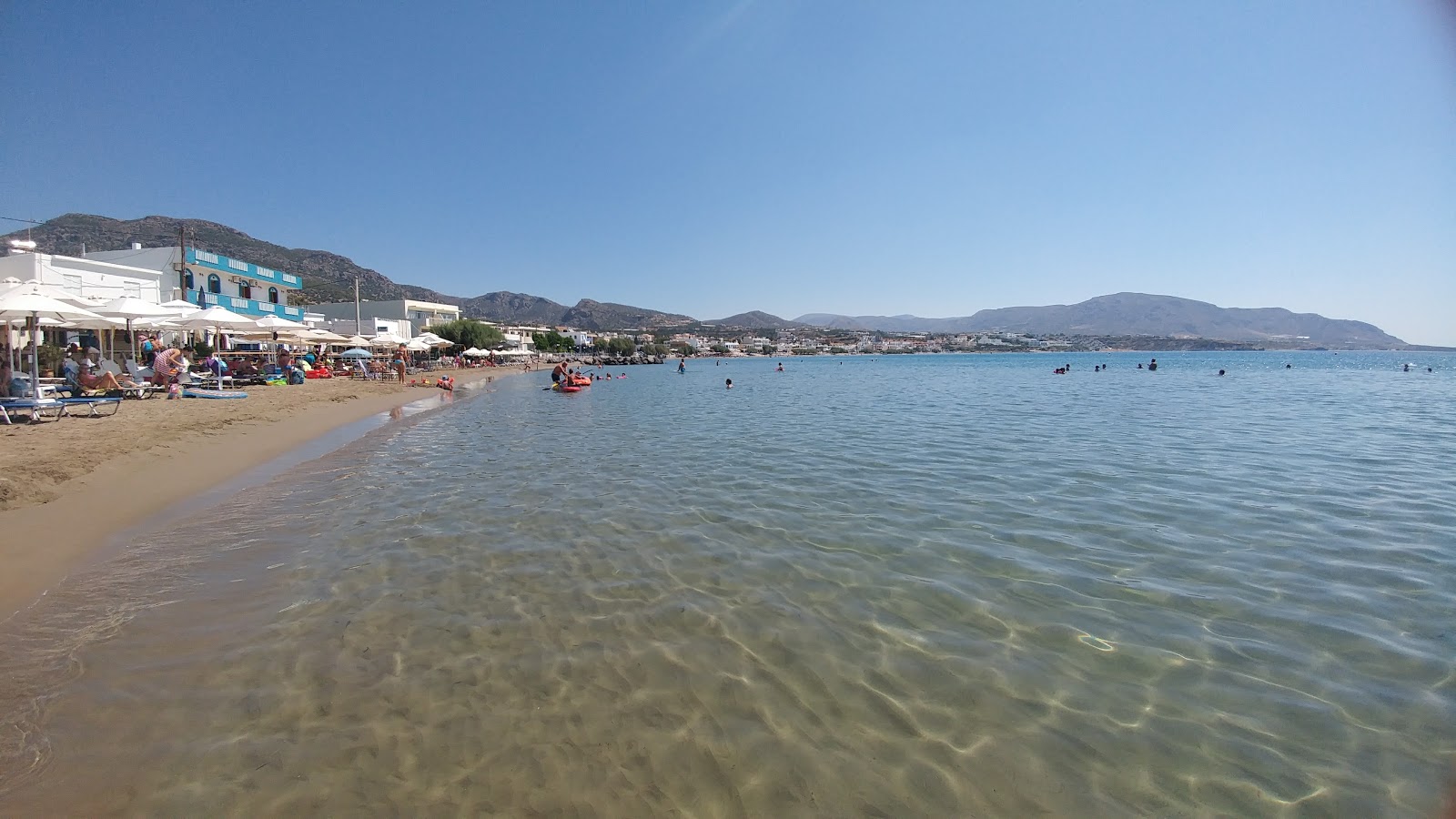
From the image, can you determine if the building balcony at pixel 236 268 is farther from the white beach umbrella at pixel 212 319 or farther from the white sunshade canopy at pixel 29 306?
the white sunshade canopy at pixel 29 306

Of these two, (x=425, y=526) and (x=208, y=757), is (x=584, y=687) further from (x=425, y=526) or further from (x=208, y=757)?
(x=425, y=526)

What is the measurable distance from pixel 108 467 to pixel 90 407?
8162mm

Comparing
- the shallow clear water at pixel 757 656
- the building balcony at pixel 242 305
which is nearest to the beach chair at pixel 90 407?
the shallow clear water at pixel 757 656

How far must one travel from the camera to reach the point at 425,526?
685 centimetres

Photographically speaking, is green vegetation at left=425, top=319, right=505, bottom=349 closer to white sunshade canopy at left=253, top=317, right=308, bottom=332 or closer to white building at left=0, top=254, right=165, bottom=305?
white building at left=0, top=254, right=165, bottom=305

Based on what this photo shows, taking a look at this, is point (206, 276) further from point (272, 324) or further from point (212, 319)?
point (212, 319)

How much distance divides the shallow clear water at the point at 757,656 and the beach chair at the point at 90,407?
27.0ft

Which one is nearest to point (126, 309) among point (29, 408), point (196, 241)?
point (29, 408)

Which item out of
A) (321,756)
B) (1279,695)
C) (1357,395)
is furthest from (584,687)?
(1357,395)

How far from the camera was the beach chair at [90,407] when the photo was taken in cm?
1268

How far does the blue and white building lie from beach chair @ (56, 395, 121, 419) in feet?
66.2

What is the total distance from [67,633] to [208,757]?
2428 mm

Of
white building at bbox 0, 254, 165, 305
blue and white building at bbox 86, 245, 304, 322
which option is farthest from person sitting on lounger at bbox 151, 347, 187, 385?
blue and white building at bbox 86, 245, 304, 322

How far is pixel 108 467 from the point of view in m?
8.48
